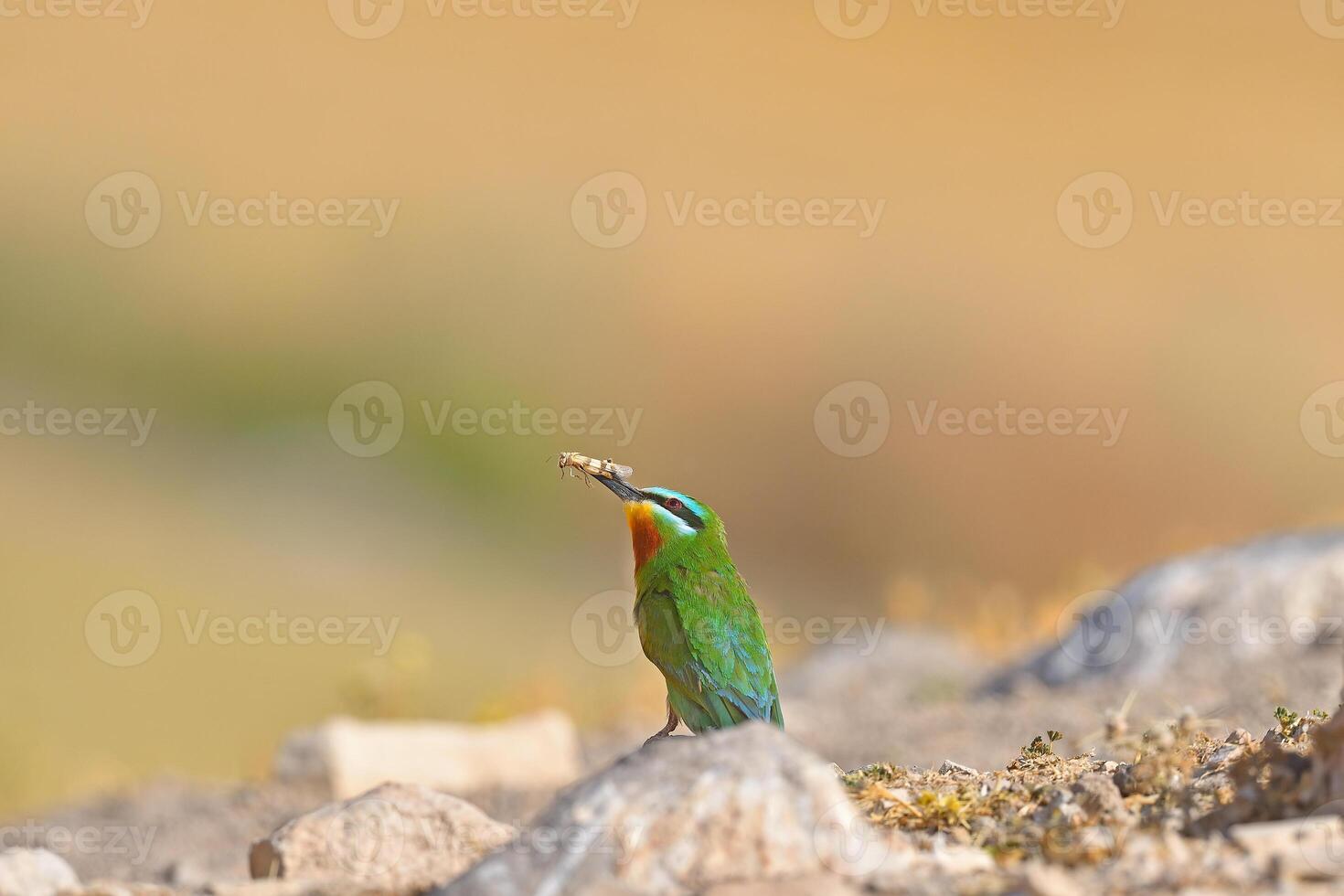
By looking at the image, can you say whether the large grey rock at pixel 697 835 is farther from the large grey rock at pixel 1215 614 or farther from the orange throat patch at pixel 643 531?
the large grey rock at pixel 1215 614

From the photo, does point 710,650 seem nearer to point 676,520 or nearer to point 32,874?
point 676,520

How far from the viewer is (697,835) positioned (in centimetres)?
261

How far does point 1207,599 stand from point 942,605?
3.59 meters

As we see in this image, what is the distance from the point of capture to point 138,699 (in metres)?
12.3

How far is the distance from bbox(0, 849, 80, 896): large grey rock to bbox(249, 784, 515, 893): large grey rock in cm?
46

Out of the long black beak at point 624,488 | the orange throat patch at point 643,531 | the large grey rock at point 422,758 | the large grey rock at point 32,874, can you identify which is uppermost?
the long black beak at point 624,488

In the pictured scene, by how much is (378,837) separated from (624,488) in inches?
75.5

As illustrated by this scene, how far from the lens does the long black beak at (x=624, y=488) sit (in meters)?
5.05

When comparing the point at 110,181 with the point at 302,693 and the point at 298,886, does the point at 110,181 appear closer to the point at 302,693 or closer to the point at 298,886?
the point at 302,693

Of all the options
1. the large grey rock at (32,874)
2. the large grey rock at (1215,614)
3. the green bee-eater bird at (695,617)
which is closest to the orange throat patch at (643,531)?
the green bee-eater bird at (695,617)

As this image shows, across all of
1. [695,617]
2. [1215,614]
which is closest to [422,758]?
[695,617]

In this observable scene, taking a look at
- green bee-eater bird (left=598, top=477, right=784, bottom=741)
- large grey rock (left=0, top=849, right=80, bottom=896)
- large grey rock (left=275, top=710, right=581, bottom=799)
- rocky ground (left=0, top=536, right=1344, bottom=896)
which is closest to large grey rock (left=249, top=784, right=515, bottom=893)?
rocky ground (left=0, top=536, right=1344, bottom=896)

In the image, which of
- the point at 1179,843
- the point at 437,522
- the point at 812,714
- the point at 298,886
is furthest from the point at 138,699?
the point at 1179,843

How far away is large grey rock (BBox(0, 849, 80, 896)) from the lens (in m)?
3.26
